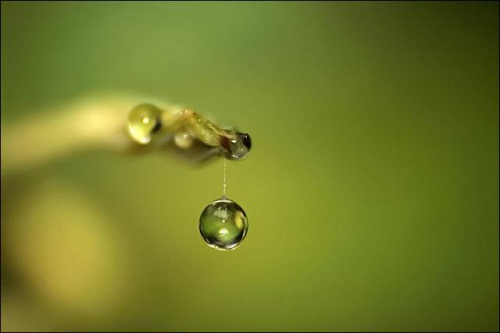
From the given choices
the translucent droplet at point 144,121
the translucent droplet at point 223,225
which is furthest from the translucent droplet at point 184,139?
the translucent droplet at point 223,225

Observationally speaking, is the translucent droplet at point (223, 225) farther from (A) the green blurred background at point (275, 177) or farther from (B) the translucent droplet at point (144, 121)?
(A) the green blurred background at point (275, 177)

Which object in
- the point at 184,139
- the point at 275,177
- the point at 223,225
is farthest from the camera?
the point at 275,177

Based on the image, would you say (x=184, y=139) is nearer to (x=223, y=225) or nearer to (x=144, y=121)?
(x=144, y=121)

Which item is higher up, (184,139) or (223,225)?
(184,139)

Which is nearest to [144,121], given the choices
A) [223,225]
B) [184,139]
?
[184,139]

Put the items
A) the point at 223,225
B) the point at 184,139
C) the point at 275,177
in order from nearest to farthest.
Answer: the point at 223,225, the point at 184,139, the point at 275,177

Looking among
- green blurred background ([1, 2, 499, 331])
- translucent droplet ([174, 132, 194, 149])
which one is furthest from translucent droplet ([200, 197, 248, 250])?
green blurred background ([1, 2, 499, 331])

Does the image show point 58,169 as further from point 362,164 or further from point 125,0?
point 362,164
